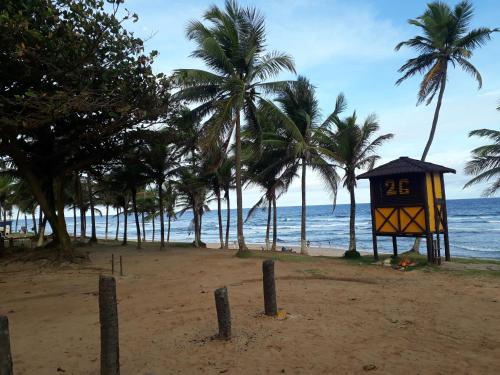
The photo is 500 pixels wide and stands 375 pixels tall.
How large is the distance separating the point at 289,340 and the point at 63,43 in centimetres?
822

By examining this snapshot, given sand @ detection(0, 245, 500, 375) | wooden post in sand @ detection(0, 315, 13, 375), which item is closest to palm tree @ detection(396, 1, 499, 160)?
sand @ detection(0, 245, 500, 375)

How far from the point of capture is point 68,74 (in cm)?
1009

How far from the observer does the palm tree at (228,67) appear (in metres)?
17.3

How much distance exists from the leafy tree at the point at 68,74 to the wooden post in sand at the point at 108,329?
16.5 ft

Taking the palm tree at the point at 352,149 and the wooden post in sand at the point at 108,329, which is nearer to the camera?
the wooden post in sand at the point at 108,329

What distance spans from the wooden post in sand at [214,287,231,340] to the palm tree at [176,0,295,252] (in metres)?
11.2

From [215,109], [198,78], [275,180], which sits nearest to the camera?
[198,78]

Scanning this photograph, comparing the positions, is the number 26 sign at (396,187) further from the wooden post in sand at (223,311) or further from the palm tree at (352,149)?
the wooden post in sand at (223,311)

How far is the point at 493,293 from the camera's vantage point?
391 inches

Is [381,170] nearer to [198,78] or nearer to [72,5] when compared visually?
[198,78]

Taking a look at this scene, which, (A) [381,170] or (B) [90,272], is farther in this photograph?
(A) [381,170]

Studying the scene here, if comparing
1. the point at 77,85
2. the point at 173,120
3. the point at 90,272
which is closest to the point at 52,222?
the point at 90,272

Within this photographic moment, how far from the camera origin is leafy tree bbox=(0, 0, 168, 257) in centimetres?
912

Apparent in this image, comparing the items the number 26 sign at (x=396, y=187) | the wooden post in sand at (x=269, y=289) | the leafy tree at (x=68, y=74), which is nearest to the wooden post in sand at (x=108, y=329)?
the wooden post in sand at (x=269, y=289)
